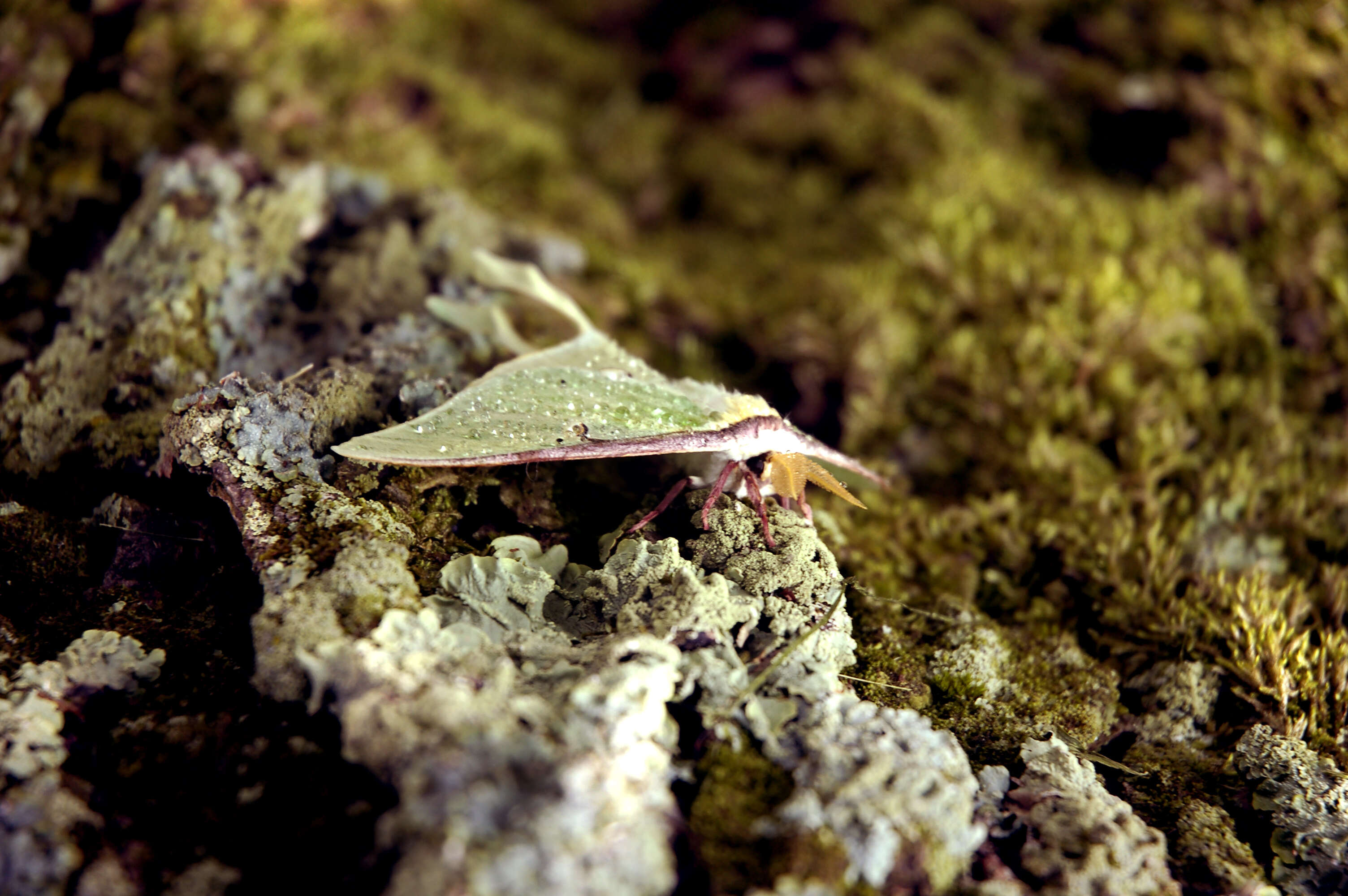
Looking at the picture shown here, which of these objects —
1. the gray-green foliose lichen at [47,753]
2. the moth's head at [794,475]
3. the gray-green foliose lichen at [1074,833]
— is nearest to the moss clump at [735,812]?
the gray-green foliose lichen at [1074,833]

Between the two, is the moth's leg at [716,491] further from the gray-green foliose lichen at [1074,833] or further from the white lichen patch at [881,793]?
the gray-green foliose lichen at [1074,833]

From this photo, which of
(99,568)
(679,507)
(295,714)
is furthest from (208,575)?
(679,507)

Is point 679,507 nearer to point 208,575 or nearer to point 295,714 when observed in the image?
point 295,714

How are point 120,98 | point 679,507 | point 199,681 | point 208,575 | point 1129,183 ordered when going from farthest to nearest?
point 1129,183, point 120,98, point 679,507, point 208,575, point 199,681

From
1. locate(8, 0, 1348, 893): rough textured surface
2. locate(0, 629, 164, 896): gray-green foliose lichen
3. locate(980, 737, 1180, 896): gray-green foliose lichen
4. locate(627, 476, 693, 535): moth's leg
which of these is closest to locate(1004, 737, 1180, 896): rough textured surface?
locate(980, 737, 1180, 896): gray-green foliose lichen

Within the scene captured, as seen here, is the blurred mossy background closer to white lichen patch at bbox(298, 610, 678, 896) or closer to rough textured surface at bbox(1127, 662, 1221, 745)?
rough textured surface at bbox(1127, 662, 1221, 745)

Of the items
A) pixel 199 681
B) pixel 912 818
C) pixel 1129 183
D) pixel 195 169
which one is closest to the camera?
pixel 912 818
